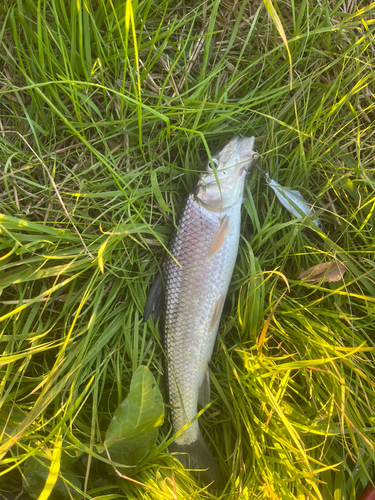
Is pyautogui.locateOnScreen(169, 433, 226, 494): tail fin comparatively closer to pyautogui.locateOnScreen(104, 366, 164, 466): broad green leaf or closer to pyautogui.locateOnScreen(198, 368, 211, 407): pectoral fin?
pyautogui.locateOnScreen(198, 368, 211, 407): pectoral fin

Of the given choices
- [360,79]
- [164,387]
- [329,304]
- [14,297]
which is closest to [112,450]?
[164,387]

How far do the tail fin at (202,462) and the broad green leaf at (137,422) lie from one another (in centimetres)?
29

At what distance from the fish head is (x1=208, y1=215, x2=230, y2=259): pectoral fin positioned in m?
0.08

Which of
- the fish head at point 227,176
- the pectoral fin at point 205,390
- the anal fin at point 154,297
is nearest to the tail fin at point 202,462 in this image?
the pectoral fin at point 205,390

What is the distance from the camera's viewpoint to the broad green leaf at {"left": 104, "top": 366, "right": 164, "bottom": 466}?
4.80 ft

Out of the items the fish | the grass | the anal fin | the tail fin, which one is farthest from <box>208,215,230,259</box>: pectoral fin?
the tail fin

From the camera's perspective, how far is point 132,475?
1618 millimetres

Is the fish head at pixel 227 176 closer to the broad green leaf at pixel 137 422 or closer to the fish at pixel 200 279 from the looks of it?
the fish at pixel 200 279

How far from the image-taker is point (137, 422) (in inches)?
58.2

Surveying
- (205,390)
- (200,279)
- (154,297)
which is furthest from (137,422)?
(200,279)

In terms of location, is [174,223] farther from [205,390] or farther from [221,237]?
[205,390]

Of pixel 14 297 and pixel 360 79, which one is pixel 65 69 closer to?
pixel 14 297

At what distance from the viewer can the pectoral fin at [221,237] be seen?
1651 millimetres

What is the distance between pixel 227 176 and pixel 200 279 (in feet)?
1.82
